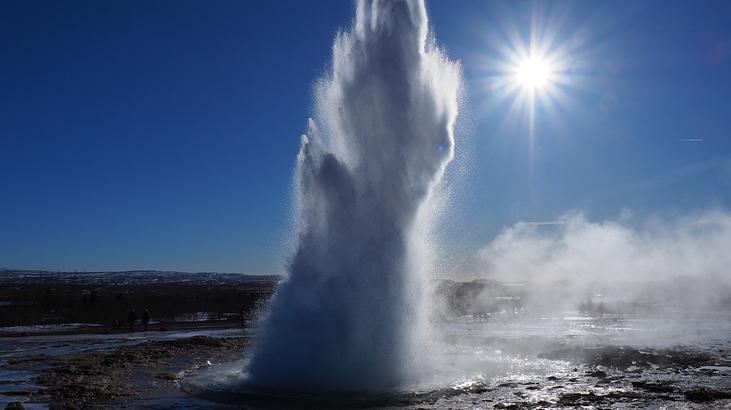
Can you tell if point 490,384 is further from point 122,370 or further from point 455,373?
point 122,370

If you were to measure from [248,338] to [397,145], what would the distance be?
1303 centimetres

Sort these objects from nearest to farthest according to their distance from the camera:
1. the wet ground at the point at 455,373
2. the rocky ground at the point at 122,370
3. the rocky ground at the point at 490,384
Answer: the rocky ground at the point at 490,384, the wet ground at the point at 455,373, the rocky ground at the point at 122,370

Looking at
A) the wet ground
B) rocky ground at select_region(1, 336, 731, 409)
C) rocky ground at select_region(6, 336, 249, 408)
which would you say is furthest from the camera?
rocky ground at select_region(6, 336, 249, 408)

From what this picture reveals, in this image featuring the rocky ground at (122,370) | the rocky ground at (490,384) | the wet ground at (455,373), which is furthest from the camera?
the rocky ground at (122,370)

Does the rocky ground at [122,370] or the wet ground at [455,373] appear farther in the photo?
the rocky ground at [122,370]

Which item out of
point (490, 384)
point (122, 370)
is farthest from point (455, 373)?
point (122, 370)

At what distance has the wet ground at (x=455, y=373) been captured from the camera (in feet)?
37.2

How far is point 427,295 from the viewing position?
16594 mm

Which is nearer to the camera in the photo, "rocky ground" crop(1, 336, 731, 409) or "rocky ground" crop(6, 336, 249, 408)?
"rocky ground" crop(1, 336, 731, 409)

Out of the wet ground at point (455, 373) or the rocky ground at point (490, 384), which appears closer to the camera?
the rocky ground at point (490, 384)

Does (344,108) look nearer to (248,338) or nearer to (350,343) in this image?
(350,343)

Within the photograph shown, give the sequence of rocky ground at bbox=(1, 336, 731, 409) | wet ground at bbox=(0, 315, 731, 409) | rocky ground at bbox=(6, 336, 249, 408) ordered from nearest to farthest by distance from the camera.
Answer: rocky ground at bbox=(1, 336, 731, 409), wet ground at bbox=(0, 315, 731, 409), rocky ground at bbox=(6, 336, 249, 408)

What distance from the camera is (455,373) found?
14625mm

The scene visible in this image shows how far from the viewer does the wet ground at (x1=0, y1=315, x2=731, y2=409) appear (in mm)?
11344
